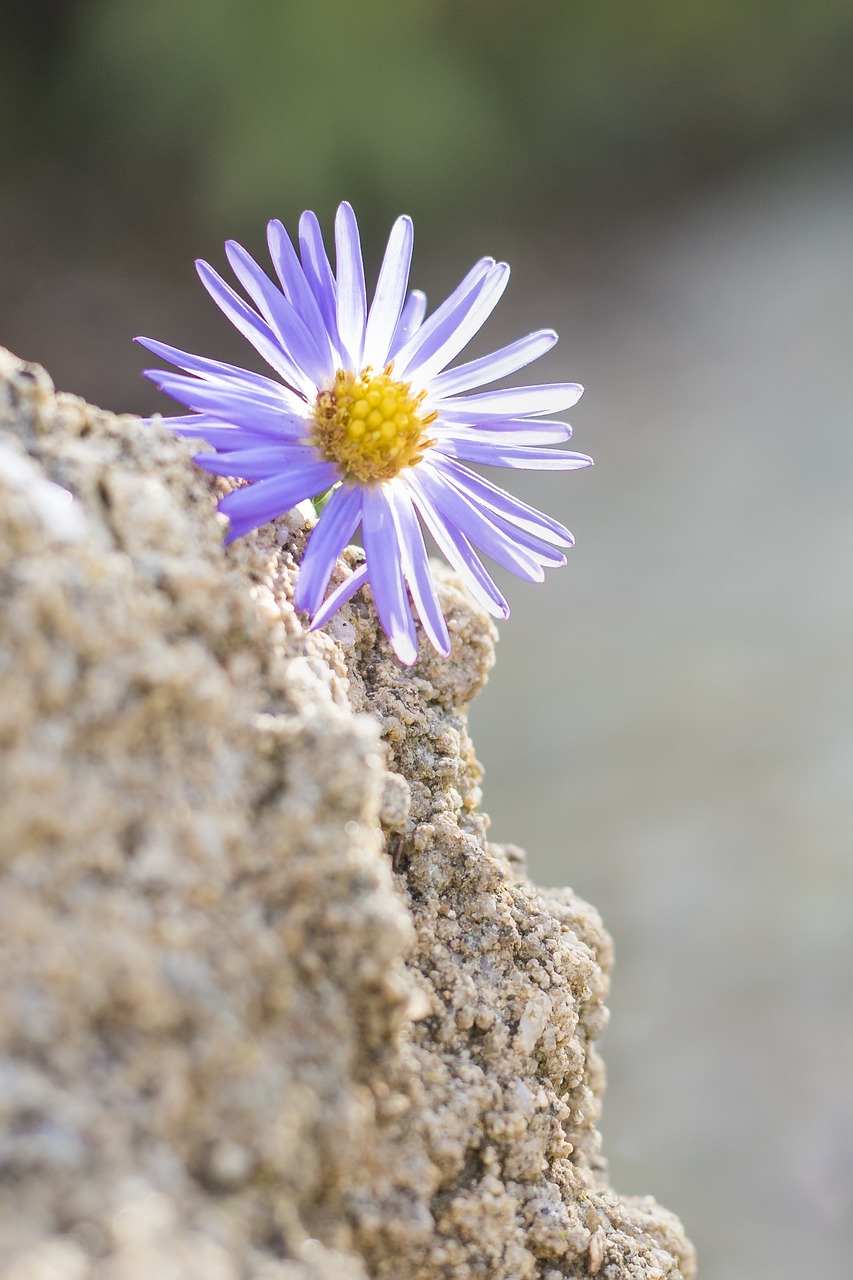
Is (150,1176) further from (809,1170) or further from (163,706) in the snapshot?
(809,1170)

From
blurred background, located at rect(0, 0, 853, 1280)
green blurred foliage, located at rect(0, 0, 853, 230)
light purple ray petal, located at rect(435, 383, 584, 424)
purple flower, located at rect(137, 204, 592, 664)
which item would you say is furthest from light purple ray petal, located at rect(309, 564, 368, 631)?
green blurred foliage, located at rect(0, 0, 853, 230)

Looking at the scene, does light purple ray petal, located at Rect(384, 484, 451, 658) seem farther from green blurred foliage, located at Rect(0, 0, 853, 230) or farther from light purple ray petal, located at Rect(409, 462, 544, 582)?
green blurred foliage, located at Rect(0, 0, 853, 230)

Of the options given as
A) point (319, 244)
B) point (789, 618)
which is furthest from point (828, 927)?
point (319, 244)

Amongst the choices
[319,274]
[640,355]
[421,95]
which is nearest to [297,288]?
[319,274]

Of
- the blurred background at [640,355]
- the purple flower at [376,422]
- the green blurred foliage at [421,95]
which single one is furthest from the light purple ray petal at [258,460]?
the green blurred foliage at [421,95]

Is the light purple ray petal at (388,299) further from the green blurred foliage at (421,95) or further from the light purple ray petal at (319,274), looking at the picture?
the green blurred foliage at (421,95)

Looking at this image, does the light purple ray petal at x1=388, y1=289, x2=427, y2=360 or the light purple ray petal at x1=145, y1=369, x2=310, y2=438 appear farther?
the light purple ray petal at x1=388, y1=289, x2=427, y2=360
